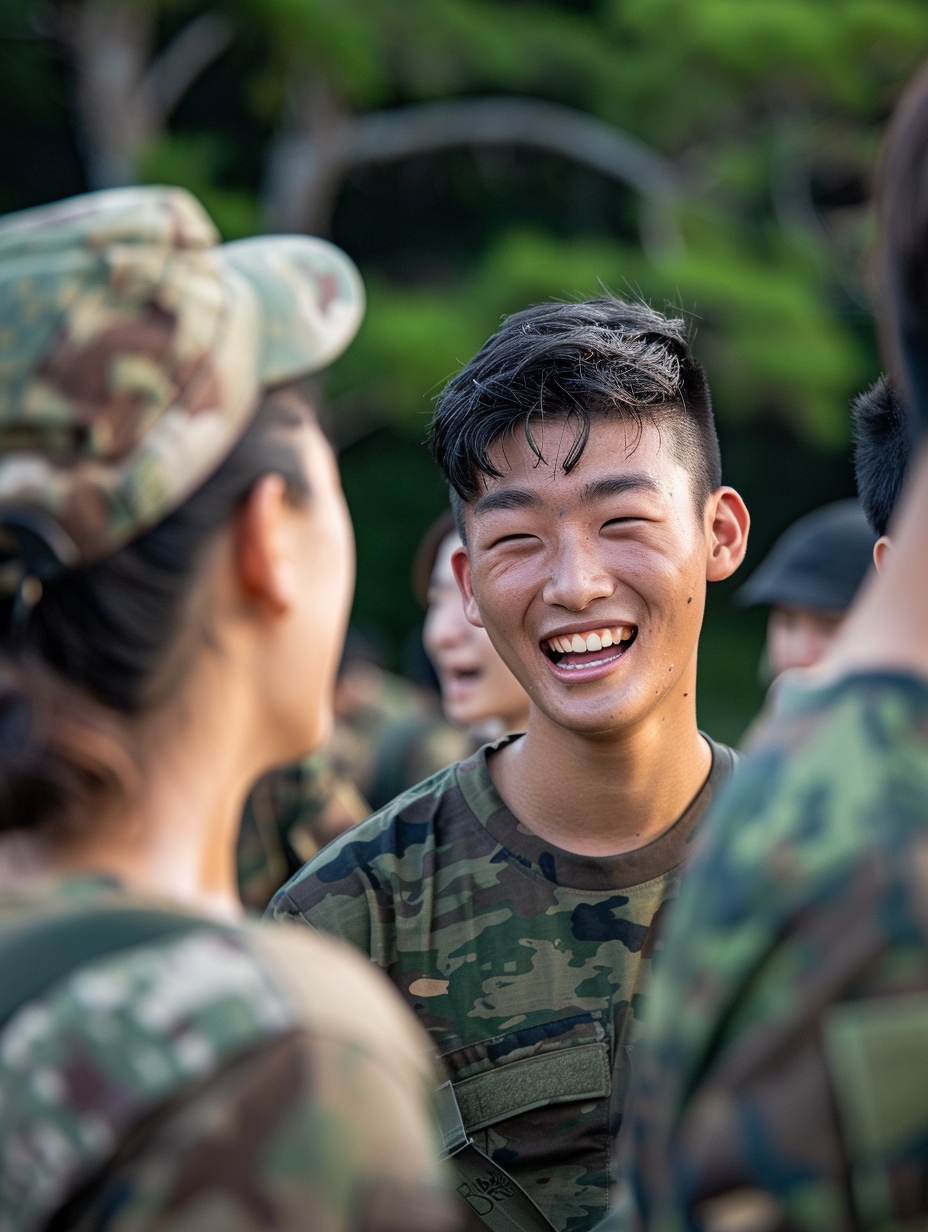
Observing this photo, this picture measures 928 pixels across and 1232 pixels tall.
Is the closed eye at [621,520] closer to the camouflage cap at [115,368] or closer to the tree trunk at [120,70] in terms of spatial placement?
the camouflage cap at [115,368]

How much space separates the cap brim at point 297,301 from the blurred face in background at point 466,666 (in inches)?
104

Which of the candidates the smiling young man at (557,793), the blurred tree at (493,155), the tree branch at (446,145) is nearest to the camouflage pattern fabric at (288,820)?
the smiling young man at (557,793)

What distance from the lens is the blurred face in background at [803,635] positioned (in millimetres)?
5270

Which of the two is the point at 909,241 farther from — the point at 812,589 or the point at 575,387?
the point at 812,589

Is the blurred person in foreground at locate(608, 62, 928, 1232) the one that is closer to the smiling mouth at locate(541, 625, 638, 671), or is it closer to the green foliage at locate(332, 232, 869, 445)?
the smiling mouth at locate(541, 625, 638, 671)

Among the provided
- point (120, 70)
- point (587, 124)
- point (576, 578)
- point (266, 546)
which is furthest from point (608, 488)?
point (587, 124)

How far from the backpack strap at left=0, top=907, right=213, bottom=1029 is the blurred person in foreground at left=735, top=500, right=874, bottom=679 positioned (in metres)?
4.01

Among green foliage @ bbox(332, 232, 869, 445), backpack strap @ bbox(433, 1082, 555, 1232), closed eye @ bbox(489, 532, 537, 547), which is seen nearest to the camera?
backpack strap @ bbox(433, 1082, 555, 1232)

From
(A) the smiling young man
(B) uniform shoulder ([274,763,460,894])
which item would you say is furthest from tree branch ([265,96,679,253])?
(B) uniform shoulder ([274,763,460,894])

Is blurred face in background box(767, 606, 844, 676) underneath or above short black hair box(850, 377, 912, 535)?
underneath

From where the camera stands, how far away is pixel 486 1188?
2.32m

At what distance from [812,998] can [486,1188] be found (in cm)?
123

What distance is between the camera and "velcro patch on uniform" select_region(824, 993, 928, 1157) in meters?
1.23

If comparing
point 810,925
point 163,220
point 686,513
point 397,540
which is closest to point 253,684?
point 163,220
